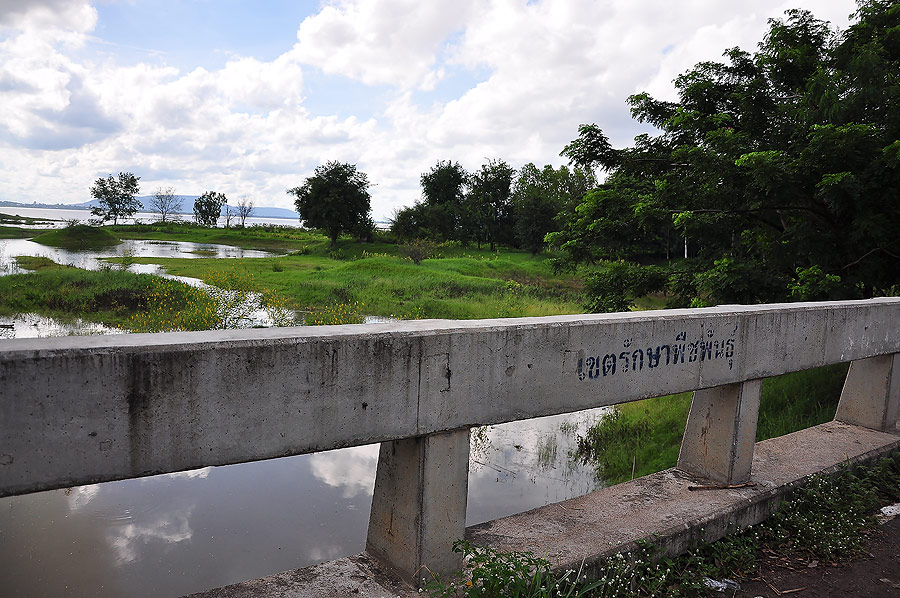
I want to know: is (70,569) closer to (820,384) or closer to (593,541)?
(593,541)

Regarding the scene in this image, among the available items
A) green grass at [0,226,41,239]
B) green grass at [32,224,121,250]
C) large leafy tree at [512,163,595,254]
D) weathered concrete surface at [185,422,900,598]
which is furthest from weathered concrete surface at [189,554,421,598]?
green grass at [0,226,41,239]

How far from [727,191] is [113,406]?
7.78 meters

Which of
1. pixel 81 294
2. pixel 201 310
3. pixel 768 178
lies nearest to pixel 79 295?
pixel 81 294

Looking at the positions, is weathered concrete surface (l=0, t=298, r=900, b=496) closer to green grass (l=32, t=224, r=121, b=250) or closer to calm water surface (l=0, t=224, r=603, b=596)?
calm water surface (l=0, t=224, r=603, b=596)

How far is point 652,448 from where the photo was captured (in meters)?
6.89

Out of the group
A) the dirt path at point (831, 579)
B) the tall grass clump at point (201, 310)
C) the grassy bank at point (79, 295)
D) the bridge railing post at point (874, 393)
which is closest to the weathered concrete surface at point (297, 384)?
the dirt path at point (831, 579)

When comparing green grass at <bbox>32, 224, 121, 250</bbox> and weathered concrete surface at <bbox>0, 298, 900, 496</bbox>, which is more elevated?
weathered concrete surface at <bbox>0, 298, 900, 496</bbox>

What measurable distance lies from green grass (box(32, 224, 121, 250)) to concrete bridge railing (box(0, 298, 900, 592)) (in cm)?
3760

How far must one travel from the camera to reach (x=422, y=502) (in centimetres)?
249

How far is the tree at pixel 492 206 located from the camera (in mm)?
48844

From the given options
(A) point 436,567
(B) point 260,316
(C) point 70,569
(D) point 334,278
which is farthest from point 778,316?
(D) point 334,278

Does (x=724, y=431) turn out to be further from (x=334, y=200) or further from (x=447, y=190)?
(x=447, y=190)

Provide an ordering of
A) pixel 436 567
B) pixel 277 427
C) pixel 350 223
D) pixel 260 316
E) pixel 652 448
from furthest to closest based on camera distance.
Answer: pixel 350 223 → pixel 260 316 → pixel 652 448 → pixel 436 567 → pixel 277 427

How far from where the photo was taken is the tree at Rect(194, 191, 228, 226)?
257 feet
